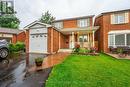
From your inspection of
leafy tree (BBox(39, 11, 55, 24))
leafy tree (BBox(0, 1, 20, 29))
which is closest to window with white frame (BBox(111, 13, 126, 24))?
leafy tree (BBox(39, 11, 55, 24))

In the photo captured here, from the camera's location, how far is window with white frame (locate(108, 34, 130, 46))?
18403mm

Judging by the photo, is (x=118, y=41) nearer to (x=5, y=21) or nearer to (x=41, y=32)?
(x=41, y=32)

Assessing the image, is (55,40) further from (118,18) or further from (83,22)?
(118,18)

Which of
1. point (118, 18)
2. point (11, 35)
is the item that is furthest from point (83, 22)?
point (11, 35)

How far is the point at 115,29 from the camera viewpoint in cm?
1956

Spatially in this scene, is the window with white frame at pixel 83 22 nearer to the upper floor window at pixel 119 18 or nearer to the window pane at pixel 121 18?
the upper floor window at pixel 119 18

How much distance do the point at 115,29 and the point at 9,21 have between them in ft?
139

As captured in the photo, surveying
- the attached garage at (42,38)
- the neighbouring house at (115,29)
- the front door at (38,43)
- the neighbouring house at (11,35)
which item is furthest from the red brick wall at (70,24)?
the neighbouring house at (11,35)

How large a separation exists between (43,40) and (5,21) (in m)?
37.0

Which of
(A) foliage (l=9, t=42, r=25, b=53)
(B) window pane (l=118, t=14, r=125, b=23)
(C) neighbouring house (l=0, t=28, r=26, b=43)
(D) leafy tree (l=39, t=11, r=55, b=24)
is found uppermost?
(D) leafy tree (l=39, t=11, r=55, b=24)

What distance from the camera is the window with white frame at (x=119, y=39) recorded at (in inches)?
725

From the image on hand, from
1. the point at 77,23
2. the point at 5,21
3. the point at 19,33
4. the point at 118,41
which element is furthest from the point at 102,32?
the point at 5,21

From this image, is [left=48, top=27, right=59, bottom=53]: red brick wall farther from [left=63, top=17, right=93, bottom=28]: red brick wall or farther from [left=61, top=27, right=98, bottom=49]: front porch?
[left=63, top=17, right=93, bottom=28]: red brick wall

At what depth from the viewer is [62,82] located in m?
7.11
